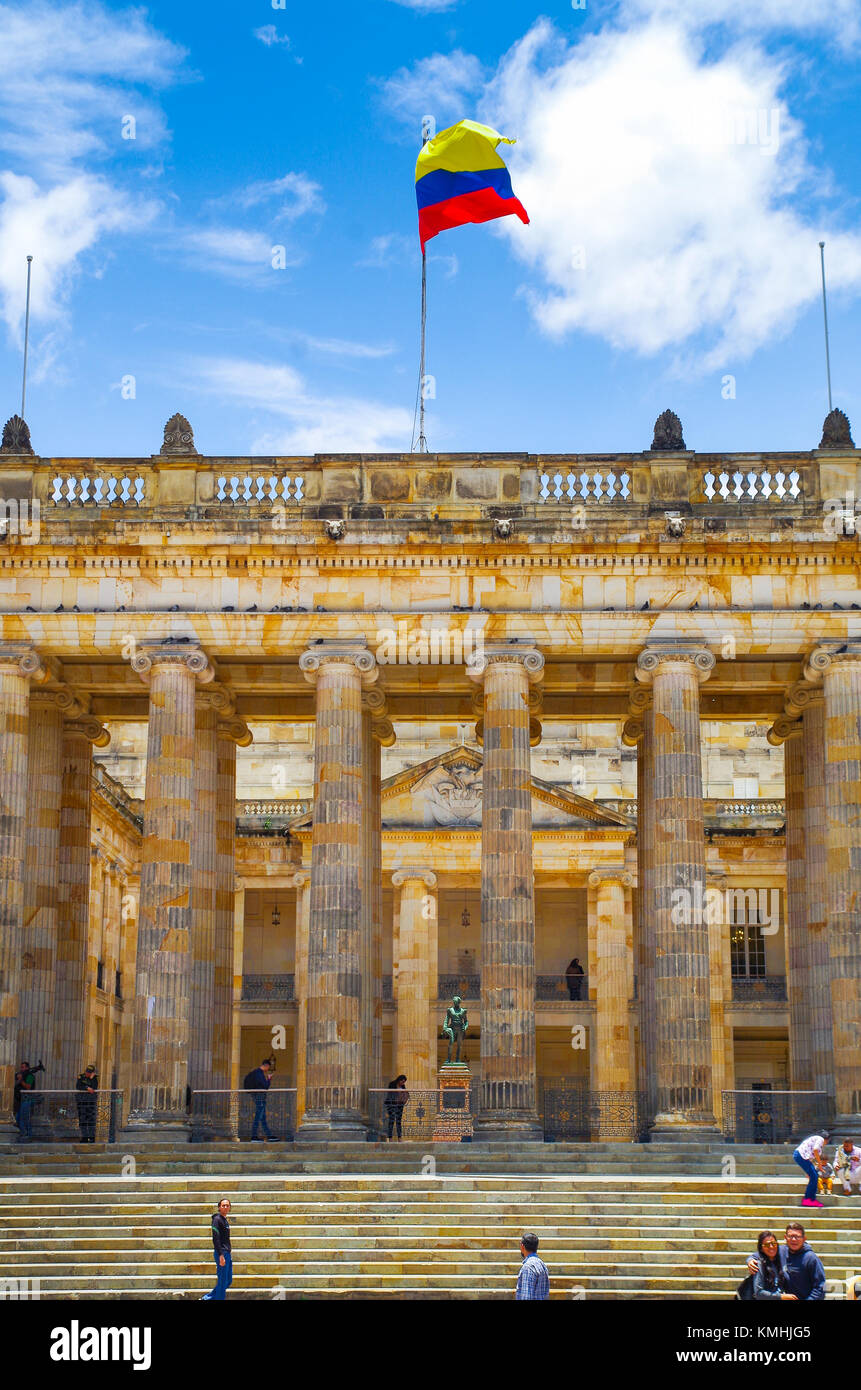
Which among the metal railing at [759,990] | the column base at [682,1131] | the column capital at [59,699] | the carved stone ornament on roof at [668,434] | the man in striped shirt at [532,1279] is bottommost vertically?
the man in striped shirt at [532,1279]

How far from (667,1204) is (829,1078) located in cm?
886

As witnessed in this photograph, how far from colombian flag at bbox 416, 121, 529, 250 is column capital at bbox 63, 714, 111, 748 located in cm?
1226

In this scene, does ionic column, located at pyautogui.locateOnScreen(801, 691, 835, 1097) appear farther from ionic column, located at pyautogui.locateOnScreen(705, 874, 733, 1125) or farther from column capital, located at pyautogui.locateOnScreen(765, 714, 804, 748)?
ionic column, located at pyautogui.locateOnScreen(705, 874, 733, 1125)

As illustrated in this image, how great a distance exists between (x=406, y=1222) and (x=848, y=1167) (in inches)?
281

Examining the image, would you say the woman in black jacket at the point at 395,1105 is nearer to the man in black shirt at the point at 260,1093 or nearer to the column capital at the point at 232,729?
the man in black shirt at the point at 260,1093

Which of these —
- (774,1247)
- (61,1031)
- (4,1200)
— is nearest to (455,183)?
(61,1031)

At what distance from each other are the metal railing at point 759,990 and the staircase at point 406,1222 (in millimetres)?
25177

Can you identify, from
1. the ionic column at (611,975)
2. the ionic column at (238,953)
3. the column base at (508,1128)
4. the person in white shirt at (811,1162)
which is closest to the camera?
the person in white shirt at (811,1162)

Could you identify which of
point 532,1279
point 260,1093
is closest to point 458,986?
point 260,1093

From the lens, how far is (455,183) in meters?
38.0

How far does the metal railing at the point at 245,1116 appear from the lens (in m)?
34.5

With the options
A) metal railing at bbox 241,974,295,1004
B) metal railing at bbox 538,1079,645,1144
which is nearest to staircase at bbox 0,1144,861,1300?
metal railing at bbox 538,1079,645,1144

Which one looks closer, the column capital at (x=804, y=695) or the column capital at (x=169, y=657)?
the column capital at (x=169, y=657)

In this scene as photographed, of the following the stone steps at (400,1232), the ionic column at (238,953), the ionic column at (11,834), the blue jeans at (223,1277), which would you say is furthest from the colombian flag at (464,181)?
the ionic column at (238,953)
